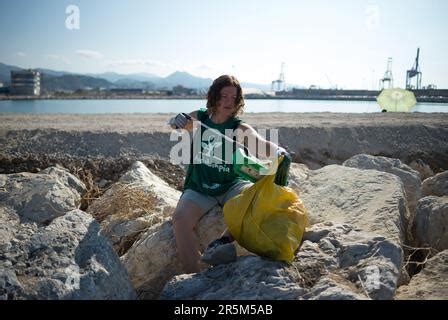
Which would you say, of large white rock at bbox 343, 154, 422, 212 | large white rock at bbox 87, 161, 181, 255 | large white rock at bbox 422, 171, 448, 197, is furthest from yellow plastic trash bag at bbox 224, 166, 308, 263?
large white rock at bbox 422, 171, 448, 197

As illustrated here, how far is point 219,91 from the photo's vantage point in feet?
12.5

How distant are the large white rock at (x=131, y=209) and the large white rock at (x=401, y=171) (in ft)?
9.17

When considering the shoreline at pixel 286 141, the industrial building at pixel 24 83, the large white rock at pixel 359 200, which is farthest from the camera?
the industrial building at pixel 24 83

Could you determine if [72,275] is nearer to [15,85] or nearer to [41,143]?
[41,143]

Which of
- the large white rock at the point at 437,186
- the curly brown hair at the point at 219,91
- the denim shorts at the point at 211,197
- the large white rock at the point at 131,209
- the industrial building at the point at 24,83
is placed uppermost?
the industrial building at the point at 24,83

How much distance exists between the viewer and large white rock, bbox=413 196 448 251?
3.81 m

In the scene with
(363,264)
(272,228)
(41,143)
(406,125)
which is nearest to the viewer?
(363,264)

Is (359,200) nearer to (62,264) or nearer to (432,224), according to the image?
(432,224)

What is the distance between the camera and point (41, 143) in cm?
845

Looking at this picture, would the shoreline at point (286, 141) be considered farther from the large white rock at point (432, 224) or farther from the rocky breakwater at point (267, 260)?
the large white rock at point (432, 224)

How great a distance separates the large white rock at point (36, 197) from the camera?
3.67m

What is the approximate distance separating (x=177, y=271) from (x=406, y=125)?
10467 millimetres

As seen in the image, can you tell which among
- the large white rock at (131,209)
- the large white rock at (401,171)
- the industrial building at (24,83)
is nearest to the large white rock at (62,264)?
the large white rock at (131,209)
